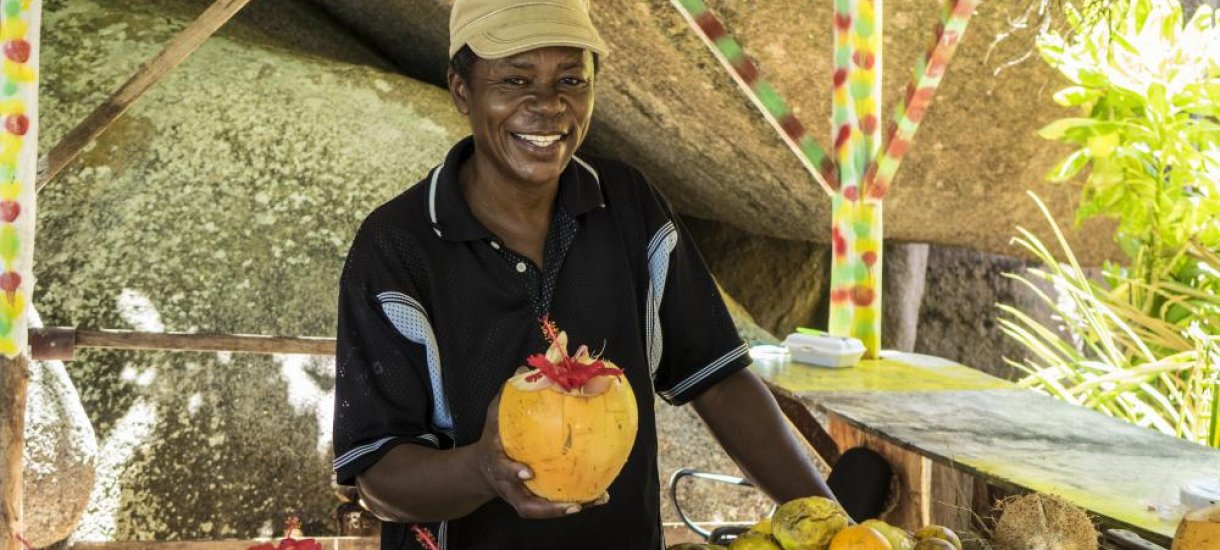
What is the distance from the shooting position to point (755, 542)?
169 cm

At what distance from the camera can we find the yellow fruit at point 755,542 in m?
1.68

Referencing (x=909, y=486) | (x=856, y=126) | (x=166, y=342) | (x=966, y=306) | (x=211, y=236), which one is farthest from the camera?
(x=966, y=306)

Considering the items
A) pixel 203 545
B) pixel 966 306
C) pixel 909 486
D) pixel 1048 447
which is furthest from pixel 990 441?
pixel 966 306

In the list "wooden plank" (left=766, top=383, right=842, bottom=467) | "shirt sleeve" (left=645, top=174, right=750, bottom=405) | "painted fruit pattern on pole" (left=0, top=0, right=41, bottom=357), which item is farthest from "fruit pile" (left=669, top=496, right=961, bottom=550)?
"painted fruit pattern on pole" (left=0, top=0, right=41, bottom=357)

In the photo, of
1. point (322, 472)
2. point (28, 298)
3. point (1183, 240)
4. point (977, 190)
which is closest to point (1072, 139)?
point (1183, 240)

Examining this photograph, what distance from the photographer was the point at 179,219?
5312 millimetres

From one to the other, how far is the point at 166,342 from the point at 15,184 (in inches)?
25.3

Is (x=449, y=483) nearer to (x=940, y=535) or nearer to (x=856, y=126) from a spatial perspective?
(x=940, y=535)

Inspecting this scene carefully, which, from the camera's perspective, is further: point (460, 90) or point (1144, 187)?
point (1144, 187)

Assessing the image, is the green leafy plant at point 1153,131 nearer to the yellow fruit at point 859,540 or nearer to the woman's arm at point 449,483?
the yellow fruit at point 859,540

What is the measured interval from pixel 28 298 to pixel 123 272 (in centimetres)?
171

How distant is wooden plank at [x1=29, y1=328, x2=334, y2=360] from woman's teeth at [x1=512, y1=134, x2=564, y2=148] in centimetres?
212

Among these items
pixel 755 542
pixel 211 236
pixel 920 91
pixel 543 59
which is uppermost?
pixel 543 59

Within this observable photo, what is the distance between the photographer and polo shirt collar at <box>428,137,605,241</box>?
182 centimetres
